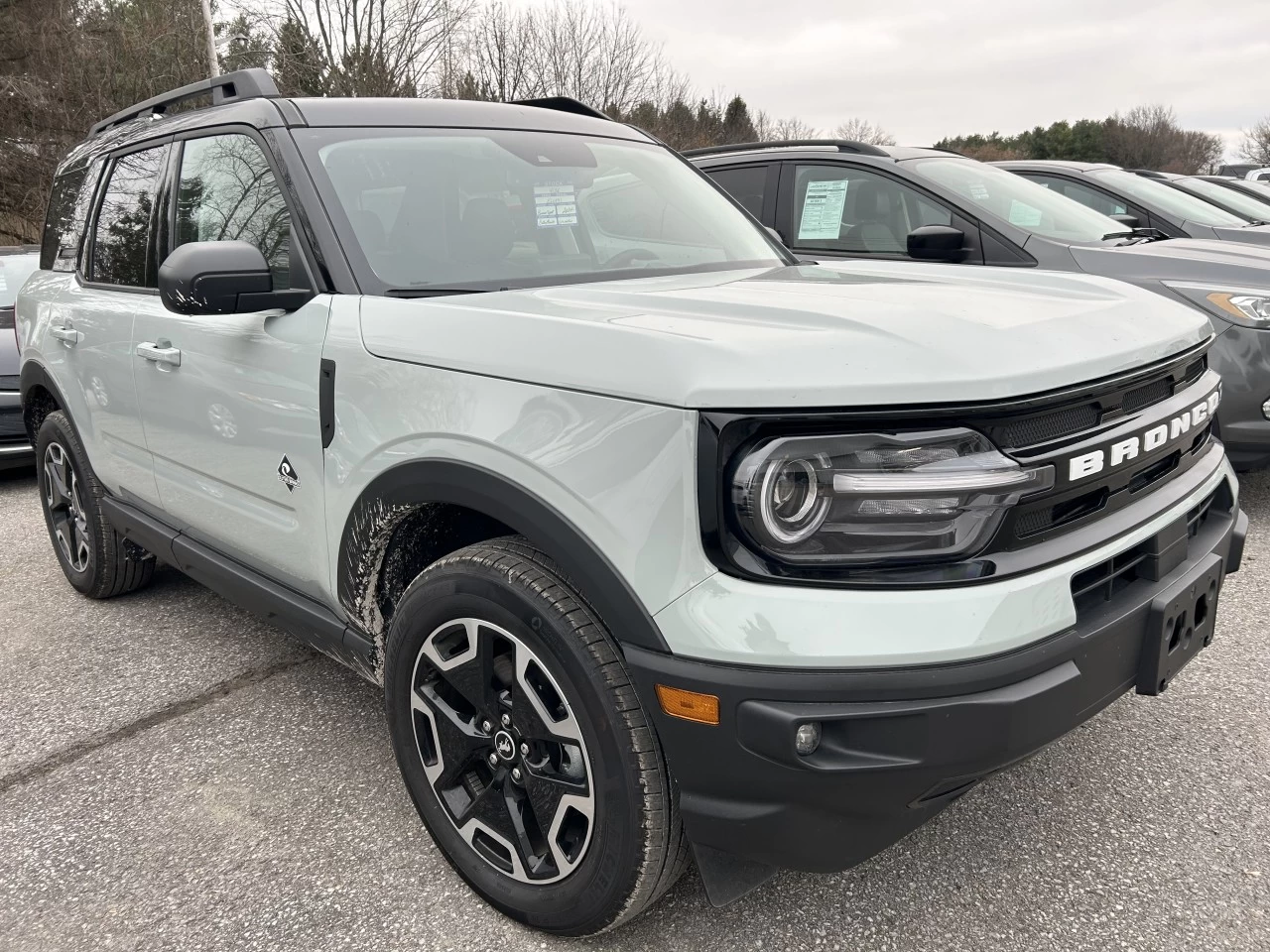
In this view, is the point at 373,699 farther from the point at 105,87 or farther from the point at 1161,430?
the point at 105,87

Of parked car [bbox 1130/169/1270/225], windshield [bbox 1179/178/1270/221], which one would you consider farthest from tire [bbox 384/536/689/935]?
windshield [bbox 1179/178/1270/221]

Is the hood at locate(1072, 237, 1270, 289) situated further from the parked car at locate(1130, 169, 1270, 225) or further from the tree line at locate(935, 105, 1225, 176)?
the tree line at locate(935, 105, 1225, 176)

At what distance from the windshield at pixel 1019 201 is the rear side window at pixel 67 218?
13.0 ft

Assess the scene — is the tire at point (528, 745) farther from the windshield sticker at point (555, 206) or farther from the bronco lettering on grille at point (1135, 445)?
the windshield sticker at point (555, 206)

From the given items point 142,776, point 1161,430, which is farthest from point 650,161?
point 142,776

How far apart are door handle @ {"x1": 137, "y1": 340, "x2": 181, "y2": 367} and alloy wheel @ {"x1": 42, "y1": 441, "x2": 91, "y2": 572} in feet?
3.85

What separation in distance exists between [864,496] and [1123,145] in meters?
64.3

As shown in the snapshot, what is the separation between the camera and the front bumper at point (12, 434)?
568 cm

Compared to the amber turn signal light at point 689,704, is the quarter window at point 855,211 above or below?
above

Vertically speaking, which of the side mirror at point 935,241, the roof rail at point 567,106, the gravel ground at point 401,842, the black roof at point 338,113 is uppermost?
the roof rail at point 567,106

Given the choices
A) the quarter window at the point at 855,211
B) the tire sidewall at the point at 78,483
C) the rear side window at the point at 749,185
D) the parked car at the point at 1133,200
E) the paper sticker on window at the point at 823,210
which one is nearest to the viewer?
the tire sidewall at the point at 78,483

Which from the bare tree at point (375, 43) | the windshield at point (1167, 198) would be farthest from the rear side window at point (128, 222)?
the bare tree at point (375, 43)

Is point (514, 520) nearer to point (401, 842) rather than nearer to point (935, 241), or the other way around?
point (401, 842)

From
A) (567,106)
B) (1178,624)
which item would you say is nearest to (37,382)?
(567,106)
